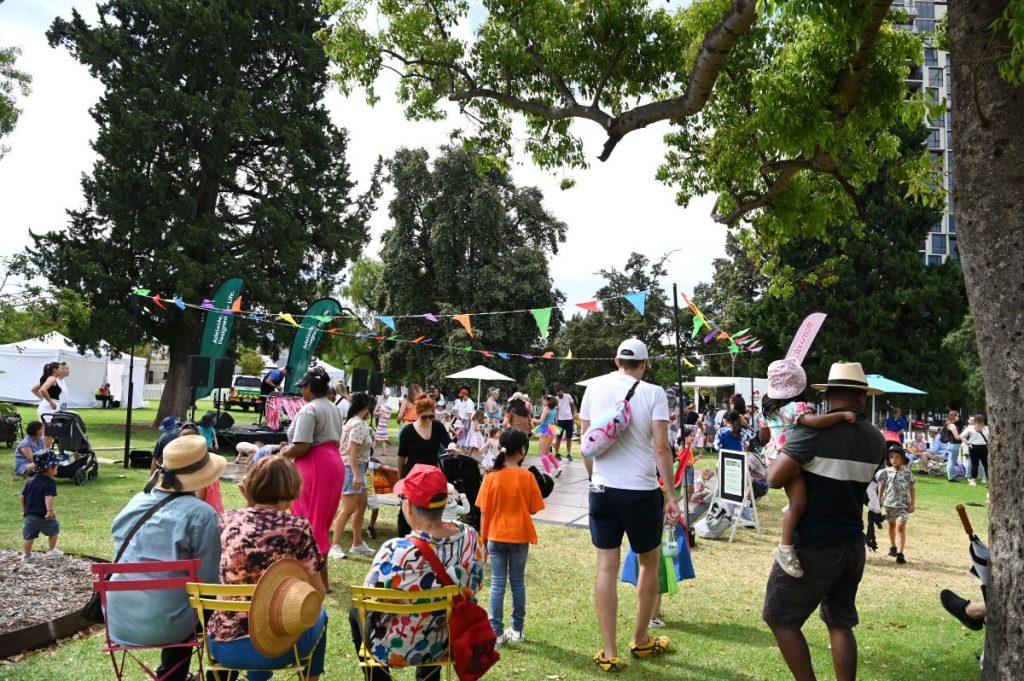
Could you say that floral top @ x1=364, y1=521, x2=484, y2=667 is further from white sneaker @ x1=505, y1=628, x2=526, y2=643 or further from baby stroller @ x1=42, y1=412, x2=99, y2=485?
baby stroller @ x1=42, y1=412, x2=99, y2=485

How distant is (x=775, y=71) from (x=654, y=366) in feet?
139

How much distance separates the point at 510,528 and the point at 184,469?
6.78 ft

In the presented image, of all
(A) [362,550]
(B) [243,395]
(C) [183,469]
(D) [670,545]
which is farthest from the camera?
(B) [243,395]

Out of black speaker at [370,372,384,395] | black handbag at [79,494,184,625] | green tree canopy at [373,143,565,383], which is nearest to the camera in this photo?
black handbag at [79,494,184,625]

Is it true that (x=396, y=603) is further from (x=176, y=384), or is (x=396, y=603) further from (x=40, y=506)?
(x=176, y=384)

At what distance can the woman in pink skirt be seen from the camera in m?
5.05

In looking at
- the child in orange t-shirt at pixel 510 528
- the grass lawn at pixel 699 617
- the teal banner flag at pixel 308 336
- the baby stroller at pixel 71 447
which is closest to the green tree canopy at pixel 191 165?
the teal banner flag at pixel 308 336

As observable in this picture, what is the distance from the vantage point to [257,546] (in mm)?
2902

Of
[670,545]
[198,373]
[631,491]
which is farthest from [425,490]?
[198,373]

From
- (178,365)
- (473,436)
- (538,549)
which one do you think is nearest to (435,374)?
(178,365)

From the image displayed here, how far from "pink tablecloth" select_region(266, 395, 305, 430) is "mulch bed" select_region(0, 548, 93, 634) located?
10904 mm

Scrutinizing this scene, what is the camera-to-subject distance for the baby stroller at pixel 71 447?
1073cm

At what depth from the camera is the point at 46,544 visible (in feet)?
22.4

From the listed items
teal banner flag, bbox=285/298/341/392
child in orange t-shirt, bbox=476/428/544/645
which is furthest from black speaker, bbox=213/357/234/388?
child in orange t-shirt, bbox=476/428/544/645
